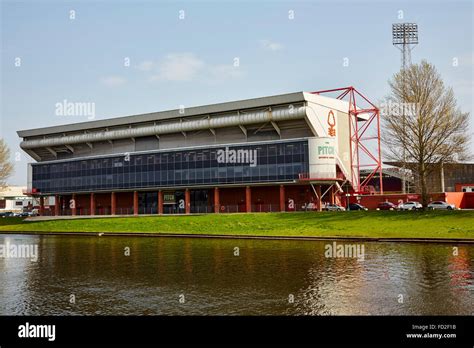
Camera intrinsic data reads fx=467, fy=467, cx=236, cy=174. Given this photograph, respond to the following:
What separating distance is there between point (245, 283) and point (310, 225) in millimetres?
28052

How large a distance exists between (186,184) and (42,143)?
36531mm

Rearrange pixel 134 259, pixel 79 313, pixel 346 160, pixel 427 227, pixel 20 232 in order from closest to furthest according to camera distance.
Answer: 1. pixel 79 313
2. pixel 134 259
3. pixel 427 227
4. pixel 20 232
5. pixel 346 160

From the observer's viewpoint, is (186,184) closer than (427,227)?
No

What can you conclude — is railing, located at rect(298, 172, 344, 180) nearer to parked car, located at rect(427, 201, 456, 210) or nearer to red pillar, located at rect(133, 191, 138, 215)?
parked car, located at rect(427, 201, 456, 210)

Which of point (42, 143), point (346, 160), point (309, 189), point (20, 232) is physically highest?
point (42, 143)

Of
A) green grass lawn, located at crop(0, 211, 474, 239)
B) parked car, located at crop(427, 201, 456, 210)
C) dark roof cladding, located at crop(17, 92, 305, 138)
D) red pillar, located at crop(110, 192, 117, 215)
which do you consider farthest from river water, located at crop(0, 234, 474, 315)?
red pillar, located at crop(110, 192, 117, 215)

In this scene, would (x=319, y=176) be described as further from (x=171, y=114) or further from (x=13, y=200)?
(x=13, y=200)

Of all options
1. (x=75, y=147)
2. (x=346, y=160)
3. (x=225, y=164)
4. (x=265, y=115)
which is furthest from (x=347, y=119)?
(x=75, y=147)

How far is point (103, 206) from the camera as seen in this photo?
86000mm

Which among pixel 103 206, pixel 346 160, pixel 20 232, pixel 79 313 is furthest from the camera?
pixel 103 206

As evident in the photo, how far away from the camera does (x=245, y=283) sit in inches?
773

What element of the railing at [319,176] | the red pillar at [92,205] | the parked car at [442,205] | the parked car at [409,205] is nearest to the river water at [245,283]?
the parked car at [442,205]

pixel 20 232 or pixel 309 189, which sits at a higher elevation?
pixel 309 189
